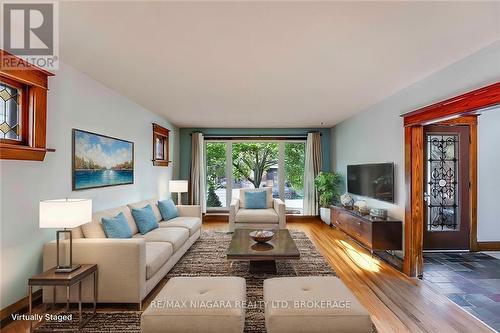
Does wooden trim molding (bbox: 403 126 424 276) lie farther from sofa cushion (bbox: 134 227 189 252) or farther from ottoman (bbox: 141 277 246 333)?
sofa cushion (bbox: 134 227 189 252)

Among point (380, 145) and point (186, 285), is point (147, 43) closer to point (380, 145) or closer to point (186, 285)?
point (186, 285)

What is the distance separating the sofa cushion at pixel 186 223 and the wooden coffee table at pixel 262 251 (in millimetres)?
784

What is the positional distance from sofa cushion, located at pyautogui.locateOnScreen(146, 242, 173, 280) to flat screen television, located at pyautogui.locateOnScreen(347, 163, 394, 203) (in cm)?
312

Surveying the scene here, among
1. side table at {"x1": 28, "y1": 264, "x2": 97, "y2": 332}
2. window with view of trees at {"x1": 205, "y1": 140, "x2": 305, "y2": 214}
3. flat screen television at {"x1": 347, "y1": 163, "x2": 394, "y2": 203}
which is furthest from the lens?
window with view of trees at {"x1": 205, "y1": 140, "x2": 305, "y2": 214}

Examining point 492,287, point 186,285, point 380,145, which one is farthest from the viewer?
point 380,145

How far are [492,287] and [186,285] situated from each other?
3.30 metres

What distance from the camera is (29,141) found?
2.38 meters

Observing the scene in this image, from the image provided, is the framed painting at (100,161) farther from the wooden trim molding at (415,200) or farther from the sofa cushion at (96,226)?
the wooden trim molding at (415,200)

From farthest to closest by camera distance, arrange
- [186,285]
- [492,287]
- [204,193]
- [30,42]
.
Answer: [204,193] → [492,287] → [30,42] → [186,285]

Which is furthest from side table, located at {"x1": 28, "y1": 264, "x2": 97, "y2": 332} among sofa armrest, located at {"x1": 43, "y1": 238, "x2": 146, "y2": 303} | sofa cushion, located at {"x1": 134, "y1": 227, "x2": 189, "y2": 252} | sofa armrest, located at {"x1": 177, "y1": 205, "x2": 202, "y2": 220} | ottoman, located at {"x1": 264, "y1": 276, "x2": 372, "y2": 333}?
sofa armrest, located at {"x1": 177, "y1": 205, "x2": 202, "y2": 220}

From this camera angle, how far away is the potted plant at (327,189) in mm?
6082

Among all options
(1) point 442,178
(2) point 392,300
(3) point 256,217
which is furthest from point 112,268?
(1) point 442,178

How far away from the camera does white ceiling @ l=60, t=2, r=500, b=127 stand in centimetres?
177

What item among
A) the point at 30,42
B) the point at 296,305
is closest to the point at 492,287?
the point at 296,305
